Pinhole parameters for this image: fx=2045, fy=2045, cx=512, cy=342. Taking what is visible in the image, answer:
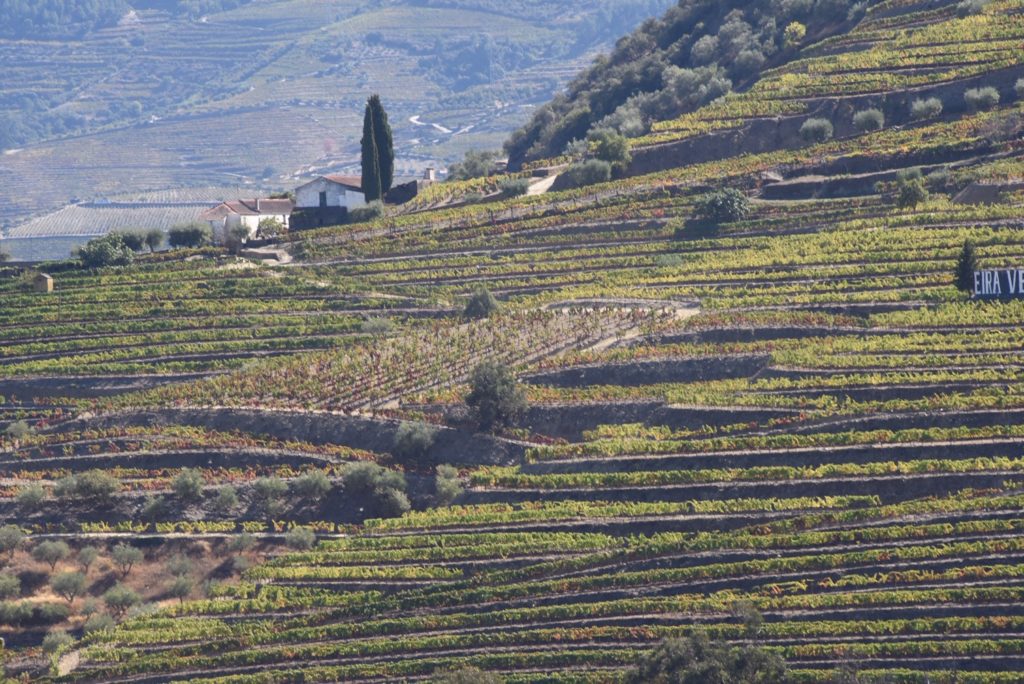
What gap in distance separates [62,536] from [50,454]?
227 inches

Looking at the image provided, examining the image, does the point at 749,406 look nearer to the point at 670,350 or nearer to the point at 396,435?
the point at 670,350

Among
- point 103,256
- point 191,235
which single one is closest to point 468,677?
point 103,256

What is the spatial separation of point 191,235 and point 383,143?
35.3ft

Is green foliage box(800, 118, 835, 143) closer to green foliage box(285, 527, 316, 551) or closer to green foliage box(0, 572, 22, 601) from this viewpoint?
green foliage box(285, 527, 316, 551)

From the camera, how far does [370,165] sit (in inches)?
3861

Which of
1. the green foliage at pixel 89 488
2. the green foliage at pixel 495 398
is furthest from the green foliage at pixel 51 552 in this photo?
the green foliage at pixel 495 398

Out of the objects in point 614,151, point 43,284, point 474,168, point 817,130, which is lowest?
point 43,284

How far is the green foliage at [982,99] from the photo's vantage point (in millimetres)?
90875

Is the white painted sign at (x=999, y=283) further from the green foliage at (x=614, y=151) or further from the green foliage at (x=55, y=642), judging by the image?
the green foliage at (x=55, y=642)

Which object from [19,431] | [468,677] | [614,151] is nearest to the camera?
[468,677]

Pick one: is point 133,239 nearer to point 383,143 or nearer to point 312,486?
point 383,143

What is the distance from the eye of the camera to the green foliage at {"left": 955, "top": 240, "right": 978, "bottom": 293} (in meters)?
69.6

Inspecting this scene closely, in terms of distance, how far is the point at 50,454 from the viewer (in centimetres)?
6962

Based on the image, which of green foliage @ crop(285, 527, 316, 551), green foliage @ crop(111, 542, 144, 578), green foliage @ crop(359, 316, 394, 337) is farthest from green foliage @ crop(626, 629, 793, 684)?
green foliage @ crop(359, 316, 394, 337)
